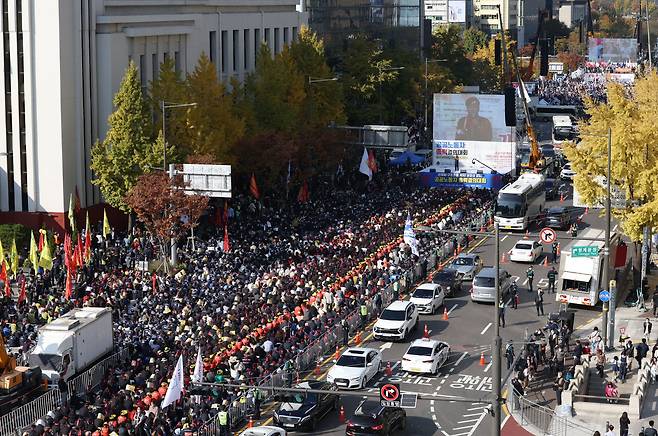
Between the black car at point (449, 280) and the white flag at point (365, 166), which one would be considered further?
the white flag at point (365, 166)

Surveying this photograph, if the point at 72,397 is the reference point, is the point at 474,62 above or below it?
above

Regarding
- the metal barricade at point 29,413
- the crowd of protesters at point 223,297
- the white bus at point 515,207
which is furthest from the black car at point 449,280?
the metal barricade at point 29,413

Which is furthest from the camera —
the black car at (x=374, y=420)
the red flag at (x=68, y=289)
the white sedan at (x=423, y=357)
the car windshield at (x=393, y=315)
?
the red flag at (x=68, y=289)

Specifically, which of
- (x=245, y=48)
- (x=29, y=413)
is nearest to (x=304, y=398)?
(x=29, y=413)

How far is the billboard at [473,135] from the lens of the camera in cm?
8988

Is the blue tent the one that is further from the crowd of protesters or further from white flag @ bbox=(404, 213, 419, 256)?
white flag @ bbox=(404, 213, 419, 256)

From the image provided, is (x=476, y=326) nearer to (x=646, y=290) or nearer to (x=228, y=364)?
(x=646, y=290)

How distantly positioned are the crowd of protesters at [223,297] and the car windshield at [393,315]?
6.28ft

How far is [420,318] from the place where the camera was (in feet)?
202

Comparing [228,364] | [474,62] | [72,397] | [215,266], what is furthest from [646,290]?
[474,62]

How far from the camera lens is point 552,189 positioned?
314 feet

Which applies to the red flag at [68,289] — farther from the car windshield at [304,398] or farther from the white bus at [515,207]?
the white bus at [515,207]

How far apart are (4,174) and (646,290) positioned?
115ft

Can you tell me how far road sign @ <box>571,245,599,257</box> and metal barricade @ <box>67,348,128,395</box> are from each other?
20.2 meters
